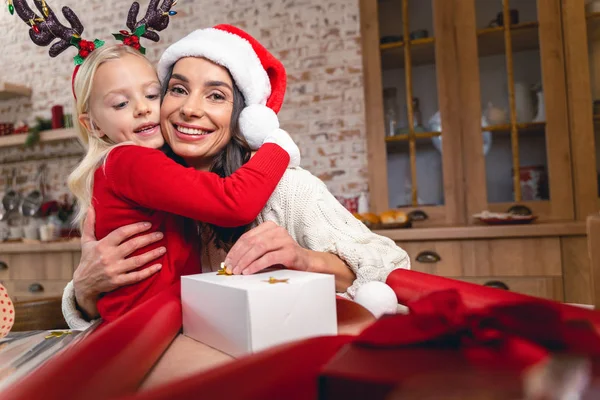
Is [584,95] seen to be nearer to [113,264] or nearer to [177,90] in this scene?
[177,90]

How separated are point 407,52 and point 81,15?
2.88 meters

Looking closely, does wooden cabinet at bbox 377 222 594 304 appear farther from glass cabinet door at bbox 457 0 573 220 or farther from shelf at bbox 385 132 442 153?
shelf at bbox 385 132 442 153

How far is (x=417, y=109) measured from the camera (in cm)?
291

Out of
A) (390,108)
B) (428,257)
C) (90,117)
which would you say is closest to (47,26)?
(90,117)

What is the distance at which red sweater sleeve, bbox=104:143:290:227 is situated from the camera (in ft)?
3.11

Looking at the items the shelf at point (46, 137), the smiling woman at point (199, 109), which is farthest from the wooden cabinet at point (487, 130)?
the shelf at point (46, 137)

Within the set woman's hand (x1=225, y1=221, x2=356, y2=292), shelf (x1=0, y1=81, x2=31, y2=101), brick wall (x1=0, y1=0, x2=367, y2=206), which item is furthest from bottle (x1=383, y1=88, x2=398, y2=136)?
shelf (x1=0, y1=81, x2=31, y2=101)

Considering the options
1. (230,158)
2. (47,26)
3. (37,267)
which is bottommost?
(37,267)

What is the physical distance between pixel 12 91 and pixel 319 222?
385 centimetres

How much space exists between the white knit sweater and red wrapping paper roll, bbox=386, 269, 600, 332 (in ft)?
0.79

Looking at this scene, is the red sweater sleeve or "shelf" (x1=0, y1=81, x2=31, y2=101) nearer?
the red sweater sleeve

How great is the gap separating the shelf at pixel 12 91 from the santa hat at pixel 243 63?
335cm

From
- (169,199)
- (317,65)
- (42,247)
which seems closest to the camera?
(169,199)

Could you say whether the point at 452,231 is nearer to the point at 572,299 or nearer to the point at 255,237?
the point at 572,299
